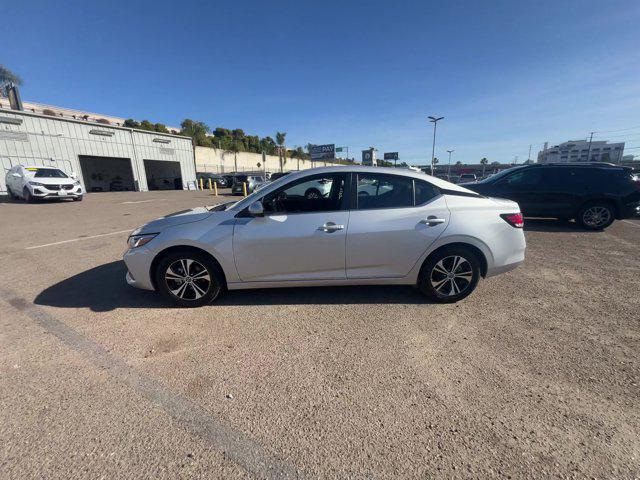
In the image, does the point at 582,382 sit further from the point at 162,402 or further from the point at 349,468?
the point at 162,402

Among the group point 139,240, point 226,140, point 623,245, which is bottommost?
point 623,245

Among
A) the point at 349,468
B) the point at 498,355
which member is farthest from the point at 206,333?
the point at 498,355

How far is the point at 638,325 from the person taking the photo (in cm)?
300

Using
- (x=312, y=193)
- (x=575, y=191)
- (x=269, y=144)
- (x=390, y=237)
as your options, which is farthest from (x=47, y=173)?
(x=269, y=144)

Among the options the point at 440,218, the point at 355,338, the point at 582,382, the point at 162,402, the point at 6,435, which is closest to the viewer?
the point at 6,435

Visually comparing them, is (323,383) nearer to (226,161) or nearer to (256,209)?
(256,209)

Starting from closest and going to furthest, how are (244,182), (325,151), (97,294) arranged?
(97,294) → (244,182) → (325,151)

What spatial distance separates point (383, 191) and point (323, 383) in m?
2.15

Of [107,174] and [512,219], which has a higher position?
[107,174]

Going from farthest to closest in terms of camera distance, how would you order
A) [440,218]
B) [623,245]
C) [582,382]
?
[623,245] → [440,218] → [582,382]

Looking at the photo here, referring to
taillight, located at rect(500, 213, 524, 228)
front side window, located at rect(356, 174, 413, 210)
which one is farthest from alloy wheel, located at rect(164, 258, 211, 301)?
taillight, located at rect(500, 213, 524, 228)

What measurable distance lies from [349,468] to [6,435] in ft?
6.83

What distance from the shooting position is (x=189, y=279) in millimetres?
3354

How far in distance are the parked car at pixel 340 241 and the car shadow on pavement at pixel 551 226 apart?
205 inches
